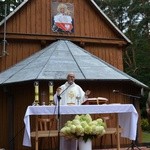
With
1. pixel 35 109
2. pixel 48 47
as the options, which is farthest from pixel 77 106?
pixel 48 47

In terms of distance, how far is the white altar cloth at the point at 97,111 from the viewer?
768cm

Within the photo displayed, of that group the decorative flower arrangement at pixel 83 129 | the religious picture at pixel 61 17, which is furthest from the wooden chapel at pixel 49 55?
the decorative flower arrangement at pixel 83 129

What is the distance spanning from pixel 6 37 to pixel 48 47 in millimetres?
1545

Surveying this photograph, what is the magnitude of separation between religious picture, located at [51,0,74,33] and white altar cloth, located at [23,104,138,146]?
6460mm

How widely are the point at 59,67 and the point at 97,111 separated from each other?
3.97 m

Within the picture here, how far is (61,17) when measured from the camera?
47.7ft

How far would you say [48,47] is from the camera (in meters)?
13.6

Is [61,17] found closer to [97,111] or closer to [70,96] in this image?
[70,96]

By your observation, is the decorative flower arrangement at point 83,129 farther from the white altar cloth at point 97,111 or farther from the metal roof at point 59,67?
the metal roof at point 59,67

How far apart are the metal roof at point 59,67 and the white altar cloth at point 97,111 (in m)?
3.06

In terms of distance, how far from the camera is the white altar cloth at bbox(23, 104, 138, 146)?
7.68 m

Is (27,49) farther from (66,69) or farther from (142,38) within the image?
(142,38)

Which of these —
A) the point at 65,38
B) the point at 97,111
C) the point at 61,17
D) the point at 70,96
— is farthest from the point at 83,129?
the point at 61,17

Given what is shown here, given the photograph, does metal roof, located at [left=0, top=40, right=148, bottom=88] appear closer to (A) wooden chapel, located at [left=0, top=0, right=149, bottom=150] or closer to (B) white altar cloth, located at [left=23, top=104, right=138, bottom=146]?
(A) wooden chapel, located at [left=0, top=0, right=149, bottom=150]
